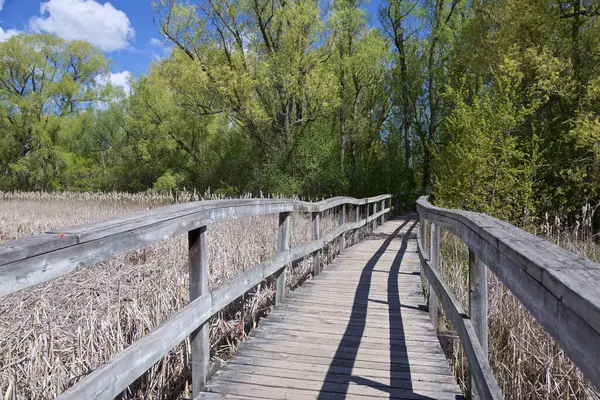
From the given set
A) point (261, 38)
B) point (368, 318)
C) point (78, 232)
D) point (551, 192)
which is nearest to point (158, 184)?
point (261, 38)

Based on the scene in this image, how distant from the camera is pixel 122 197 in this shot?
694 inches

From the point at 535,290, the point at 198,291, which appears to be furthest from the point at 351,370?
the point at 535,290

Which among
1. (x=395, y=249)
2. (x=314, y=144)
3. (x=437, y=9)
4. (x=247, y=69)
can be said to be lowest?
(x=395, y=249)

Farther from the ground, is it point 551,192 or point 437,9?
point 437,9

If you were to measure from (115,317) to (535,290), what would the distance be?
3407 mm

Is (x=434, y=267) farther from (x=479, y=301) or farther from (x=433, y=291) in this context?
(x=479, y=301)

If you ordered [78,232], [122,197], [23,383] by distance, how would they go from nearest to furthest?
[78,232], [23,383], [122,197]

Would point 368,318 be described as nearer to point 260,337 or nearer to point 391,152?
point 260,337

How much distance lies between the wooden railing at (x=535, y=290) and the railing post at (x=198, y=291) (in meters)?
1.57

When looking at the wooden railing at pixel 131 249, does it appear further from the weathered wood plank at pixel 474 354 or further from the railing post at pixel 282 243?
the weathered wood plank at pixel 474 354

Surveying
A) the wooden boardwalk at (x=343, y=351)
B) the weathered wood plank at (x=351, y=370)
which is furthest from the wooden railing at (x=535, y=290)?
the wooden boardwalk at (x=343, y=351)

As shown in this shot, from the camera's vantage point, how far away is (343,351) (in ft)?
11.3

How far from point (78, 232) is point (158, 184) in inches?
1072

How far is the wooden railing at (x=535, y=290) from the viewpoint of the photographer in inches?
39.4
